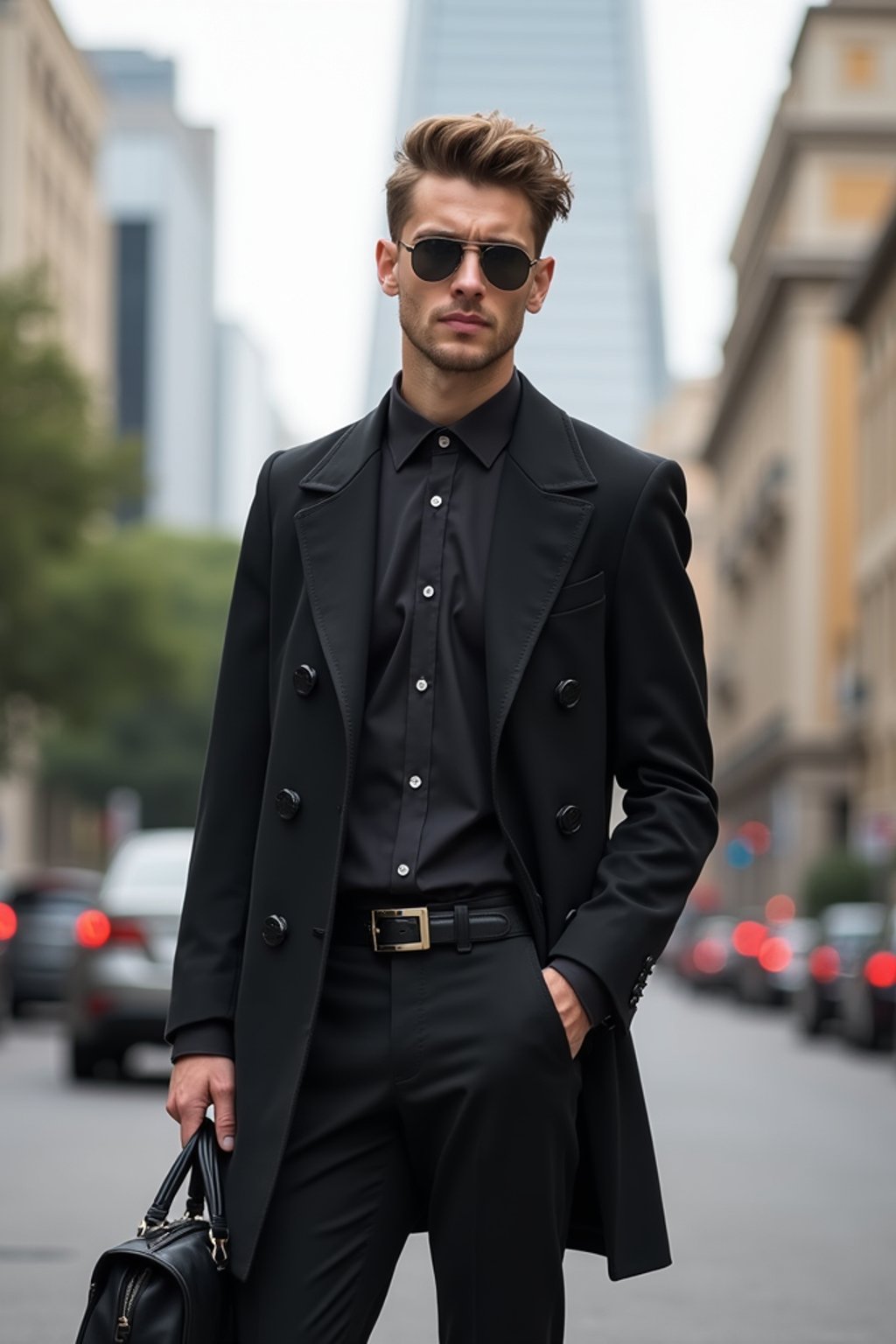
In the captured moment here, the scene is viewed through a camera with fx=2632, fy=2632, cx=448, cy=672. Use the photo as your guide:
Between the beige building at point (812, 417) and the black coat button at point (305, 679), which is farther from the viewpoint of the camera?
the beige building at point (812, 417)

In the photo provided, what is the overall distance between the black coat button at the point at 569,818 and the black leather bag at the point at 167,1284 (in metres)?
0.65

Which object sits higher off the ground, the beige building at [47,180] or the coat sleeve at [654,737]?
the beige building at [47,180]

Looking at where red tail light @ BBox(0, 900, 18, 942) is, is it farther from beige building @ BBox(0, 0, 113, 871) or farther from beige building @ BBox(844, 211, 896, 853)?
beige building @ BBox(0, 0, 113, 871)

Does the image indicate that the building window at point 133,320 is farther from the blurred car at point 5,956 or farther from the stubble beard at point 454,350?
the stubble beard at point 454,350

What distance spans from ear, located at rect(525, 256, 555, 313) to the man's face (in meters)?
0.04

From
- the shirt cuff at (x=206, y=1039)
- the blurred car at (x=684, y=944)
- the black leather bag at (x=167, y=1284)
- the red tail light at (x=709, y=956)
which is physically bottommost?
the blurred car at (x=684, y=944)

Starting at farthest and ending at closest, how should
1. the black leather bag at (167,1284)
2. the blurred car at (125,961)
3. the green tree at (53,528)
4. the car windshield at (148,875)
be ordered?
the green tree at (53,528) < the car windshield at (148,875) < the blurred car at (125,961) < the black leather bag at (167,1284)

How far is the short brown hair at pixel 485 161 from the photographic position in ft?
11.8

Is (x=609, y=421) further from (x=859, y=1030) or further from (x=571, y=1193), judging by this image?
(x=571, y=1193)

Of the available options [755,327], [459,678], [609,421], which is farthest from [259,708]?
[609,421]

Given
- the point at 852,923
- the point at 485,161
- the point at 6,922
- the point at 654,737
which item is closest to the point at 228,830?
the point at 654,737

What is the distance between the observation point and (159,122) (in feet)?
509

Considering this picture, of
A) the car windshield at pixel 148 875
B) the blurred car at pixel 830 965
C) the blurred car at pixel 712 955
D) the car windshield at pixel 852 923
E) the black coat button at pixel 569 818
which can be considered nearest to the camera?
the black coat button at pixel 569 818

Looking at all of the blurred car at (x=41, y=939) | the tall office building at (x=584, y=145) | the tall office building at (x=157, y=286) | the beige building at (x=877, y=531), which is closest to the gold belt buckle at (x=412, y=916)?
the blurred car at (x=41, y=939)
